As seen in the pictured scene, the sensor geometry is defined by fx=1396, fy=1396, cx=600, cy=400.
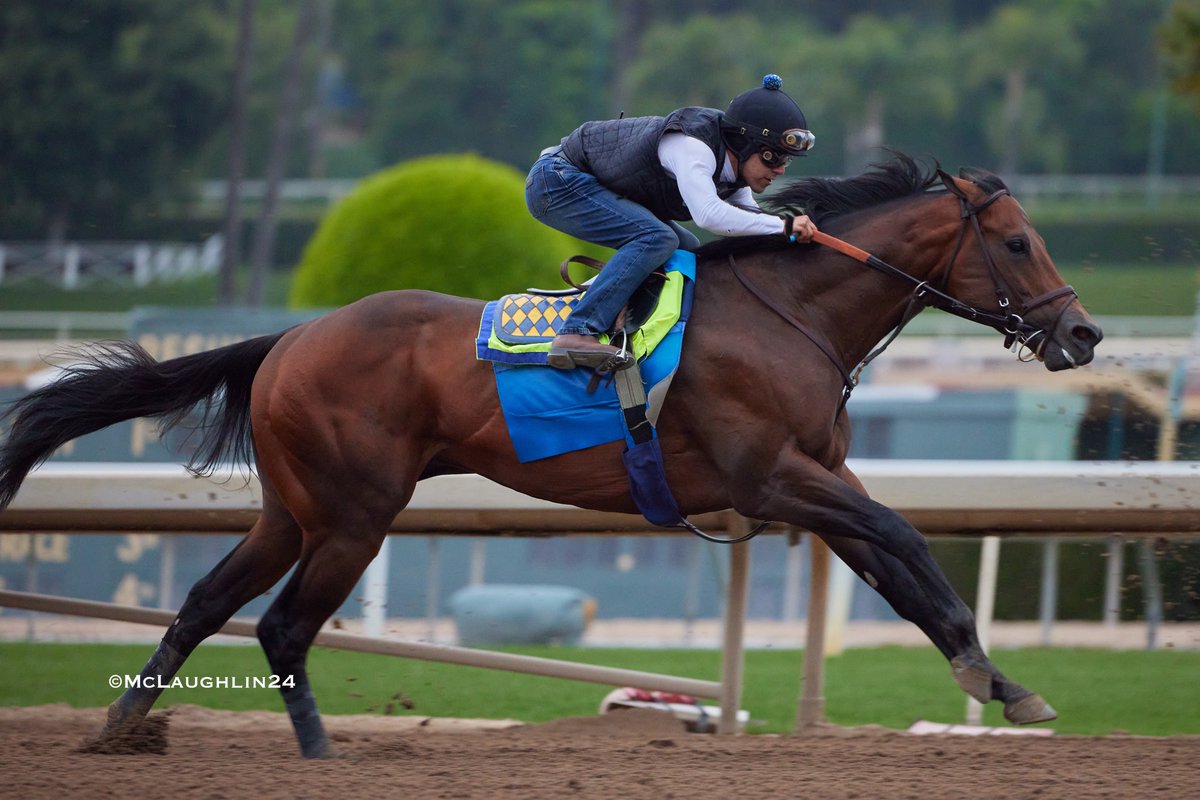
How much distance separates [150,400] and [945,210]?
2.82 m

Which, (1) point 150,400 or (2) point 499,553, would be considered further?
(2) point 499,553

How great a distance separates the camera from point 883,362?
1631 centimetres

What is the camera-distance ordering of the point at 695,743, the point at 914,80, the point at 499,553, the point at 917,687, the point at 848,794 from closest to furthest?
the point at 848,794 < the point at 695,743 < the point at 917,687 < the point at 499,553 < the point at 914,80

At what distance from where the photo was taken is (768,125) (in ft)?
14.5

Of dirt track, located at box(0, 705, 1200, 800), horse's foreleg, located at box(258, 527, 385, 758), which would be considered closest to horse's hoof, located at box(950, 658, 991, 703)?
dirt track, located at box(0, 705, 1200, 800)

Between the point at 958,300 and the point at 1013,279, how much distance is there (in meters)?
0.18

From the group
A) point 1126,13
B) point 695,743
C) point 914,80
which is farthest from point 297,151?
point 695,743

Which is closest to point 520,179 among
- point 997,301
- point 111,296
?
point 997,301

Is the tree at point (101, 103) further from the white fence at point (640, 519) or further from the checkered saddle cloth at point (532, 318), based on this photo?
the checkered saddle cloth at point (532, 318)

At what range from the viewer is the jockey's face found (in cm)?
453

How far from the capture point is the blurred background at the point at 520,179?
9.53 meters

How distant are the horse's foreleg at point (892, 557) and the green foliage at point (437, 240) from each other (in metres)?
7.57

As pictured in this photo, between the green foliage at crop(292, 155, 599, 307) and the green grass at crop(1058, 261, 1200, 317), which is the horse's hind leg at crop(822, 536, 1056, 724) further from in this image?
the green grass at crop(1058, 261, 1200, 317)

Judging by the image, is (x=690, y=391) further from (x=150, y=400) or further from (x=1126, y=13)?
(x=1126, y=13)
